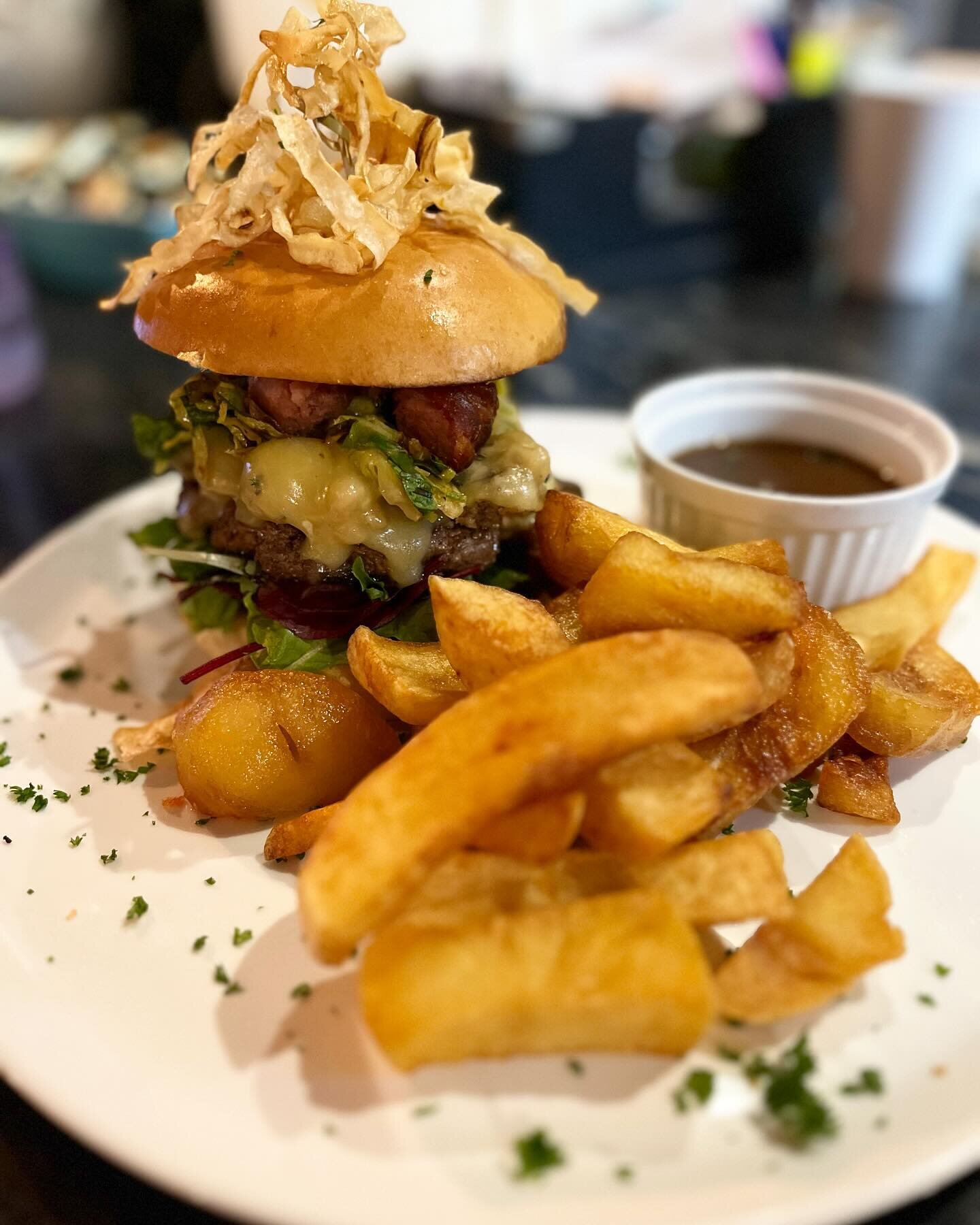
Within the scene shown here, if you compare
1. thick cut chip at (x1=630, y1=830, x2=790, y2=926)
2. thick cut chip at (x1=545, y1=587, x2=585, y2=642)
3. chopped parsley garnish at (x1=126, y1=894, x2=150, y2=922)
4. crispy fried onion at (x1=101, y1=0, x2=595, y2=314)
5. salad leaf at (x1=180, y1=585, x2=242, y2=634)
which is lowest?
chopped parsley garnish at (x1=126, y1=894, x2=150, y2=922)

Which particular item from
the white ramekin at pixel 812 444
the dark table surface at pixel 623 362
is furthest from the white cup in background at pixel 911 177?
the white ramekin at pixel 812 444

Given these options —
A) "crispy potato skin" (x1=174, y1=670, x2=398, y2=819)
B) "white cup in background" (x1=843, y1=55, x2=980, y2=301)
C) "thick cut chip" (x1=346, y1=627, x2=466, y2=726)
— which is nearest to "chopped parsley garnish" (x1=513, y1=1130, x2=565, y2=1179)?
"thick cut chip" (x1=346, y1=627, x2=466, y2=726)

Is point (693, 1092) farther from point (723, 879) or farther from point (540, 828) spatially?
point (540, 828)

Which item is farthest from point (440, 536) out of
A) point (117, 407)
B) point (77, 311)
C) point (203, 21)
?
point (203, 21)

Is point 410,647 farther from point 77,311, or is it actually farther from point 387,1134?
point 77,311

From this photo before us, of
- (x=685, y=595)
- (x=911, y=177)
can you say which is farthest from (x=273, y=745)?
(x=911, y=177)

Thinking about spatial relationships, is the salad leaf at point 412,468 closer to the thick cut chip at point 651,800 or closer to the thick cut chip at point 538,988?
the thick cut chip at point 651,800

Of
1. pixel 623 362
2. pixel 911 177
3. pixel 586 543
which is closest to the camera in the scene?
pixel 586 543

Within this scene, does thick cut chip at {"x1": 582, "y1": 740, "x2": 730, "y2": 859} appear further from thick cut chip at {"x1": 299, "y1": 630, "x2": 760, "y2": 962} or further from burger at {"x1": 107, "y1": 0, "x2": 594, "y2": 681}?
burger at {"x1": 107, "y1": 0, "x2": 594, "y2": 681}
